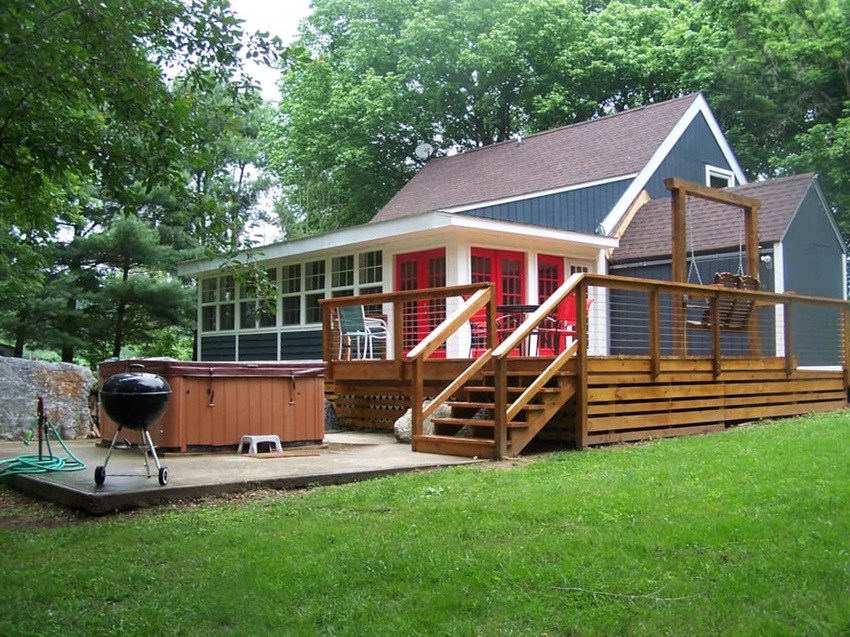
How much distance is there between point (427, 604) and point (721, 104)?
21.2 meters

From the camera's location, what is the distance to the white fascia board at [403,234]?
11.0m

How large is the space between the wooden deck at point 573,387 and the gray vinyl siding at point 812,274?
1.47 metres

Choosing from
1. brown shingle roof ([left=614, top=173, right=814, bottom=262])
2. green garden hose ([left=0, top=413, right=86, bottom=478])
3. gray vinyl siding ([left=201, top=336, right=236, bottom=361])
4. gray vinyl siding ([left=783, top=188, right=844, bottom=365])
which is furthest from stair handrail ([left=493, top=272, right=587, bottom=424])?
gray vinyl siding ([left=201, top=336, right=236, bottom=361])

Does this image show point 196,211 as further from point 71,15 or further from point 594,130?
point 594,130

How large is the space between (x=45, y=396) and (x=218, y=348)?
6985 mm

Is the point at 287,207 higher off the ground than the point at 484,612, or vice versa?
the point at 287,207

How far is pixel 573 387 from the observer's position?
24.7ft

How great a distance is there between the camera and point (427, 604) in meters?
3.18

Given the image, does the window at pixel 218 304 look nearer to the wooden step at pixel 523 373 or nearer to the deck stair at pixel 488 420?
the wooden step at pixel 523 373

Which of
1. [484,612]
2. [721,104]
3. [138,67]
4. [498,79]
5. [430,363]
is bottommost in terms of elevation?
[484,612]

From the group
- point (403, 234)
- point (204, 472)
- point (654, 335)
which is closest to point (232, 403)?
point (204, 472)

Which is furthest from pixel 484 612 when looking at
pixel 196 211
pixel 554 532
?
pixel 196 211

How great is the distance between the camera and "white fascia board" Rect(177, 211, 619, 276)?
11.0 metres

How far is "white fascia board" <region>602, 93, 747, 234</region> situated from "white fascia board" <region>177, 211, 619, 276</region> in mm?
953
